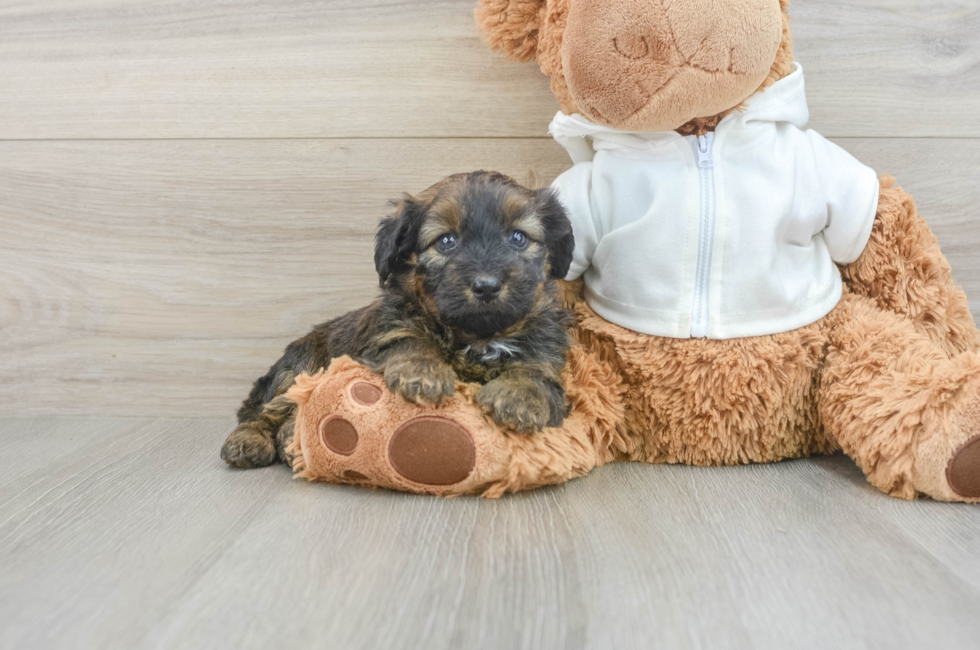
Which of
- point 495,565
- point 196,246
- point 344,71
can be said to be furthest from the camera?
point 196,246

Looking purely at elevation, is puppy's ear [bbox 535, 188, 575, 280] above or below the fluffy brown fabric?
above

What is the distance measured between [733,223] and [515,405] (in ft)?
2.18

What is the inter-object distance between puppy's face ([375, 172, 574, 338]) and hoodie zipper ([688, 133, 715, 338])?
0.98ft

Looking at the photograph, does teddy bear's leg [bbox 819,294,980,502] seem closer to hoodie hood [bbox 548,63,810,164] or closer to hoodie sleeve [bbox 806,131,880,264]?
hoodie sleeve [bbox 806,131,880,264]

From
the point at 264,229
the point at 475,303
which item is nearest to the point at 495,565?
the point at 475,303

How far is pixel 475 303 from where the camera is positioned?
1.46m

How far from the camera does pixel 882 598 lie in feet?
3.49

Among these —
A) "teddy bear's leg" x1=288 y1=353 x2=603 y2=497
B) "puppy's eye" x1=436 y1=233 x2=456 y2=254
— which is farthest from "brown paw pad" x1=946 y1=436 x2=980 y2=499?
"puppy's eye" x1=436 y1=233 x2=456 y2=254

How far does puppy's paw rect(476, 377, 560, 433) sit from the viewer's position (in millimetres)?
1479

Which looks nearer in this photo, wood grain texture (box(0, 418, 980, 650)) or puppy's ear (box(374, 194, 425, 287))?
wood grain texture (box(0, 418, 980, 650))

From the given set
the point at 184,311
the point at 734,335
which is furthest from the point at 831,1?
the point at 184,311

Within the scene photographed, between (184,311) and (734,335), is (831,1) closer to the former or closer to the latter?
(734,335)

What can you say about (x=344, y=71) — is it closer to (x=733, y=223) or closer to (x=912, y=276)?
(x=733, y=223)

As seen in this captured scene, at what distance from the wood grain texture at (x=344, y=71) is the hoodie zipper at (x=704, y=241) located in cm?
61
